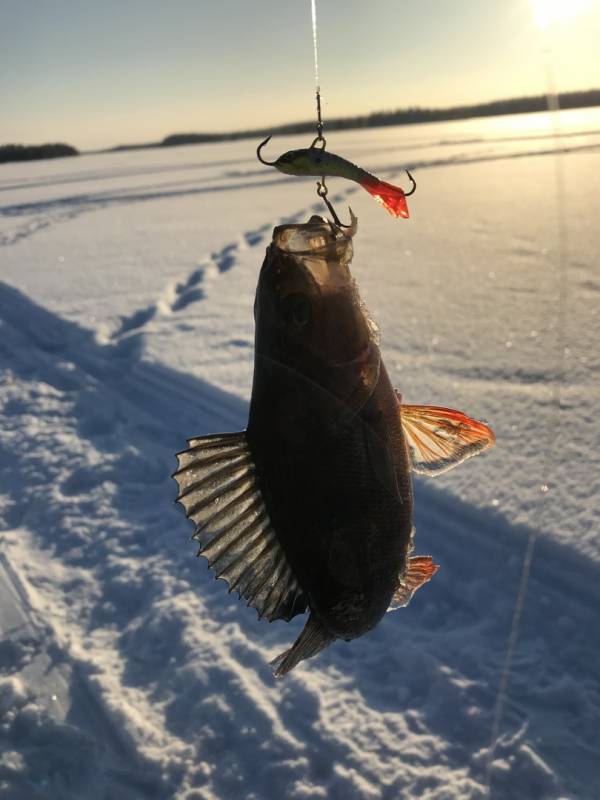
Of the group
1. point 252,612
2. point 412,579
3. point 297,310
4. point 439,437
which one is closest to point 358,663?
point 252,612

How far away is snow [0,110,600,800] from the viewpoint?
98.3 inches

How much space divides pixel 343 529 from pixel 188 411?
4047 mm

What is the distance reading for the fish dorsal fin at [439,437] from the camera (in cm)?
126

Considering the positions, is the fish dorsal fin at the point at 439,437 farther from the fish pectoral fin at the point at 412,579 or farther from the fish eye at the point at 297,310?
the fish eye at the point at 297,310

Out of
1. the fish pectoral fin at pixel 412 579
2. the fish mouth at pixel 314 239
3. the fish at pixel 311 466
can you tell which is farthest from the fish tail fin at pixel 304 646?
the fish mouth at pixel 314 239

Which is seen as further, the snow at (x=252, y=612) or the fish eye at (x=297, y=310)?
the snow at (x=252, y=612)

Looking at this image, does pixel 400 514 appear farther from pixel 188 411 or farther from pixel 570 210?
pixel 570 210

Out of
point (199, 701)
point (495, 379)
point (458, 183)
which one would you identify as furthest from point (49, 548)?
point (458, 183)

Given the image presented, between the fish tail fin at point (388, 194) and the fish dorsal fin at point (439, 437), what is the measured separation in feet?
1.29

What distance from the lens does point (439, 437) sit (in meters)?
1.29

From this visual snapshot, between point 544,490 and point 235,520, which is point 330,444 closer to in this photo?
point 235,520

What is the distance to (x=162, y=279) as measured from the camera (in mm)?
8867

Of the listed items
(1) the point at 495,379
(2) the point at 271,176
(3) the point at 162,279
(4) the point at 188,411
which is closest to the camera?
(1) the point at 495,379

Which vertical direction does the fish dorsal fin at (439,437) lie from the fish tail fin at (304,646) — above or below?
above
